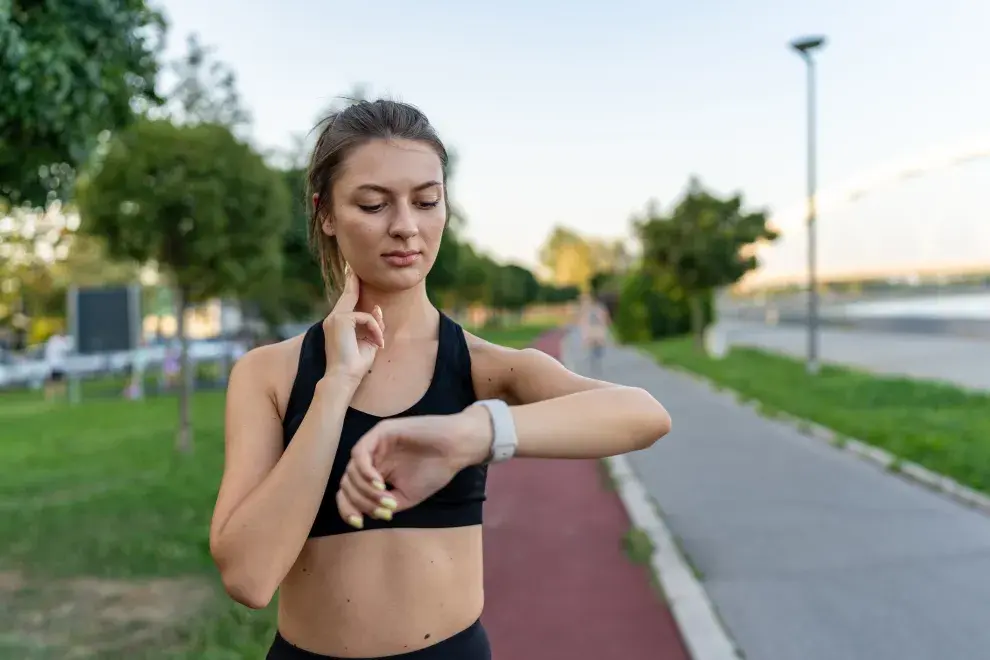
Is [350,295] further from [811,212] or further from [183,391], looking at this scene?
[811,212]

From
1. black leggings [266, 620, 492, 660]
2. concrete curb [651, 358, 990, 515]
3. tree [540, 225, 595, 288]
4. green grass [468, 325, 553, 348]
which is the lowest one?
concrete curb [651, 358, 990, 515]

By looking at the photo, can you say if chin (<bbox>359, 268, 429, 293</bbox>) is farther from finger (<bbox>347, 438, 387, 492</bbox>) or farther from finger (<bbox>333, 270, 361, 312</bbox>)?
finger (<bbox>347, 438, 387, 492</bbox>)

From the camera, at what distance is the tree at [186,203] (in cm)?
760

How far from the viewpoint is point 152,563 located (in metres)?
4.91

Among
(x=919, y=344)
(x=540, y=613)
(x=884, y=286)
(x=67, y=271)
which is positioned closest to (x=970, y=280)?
(x=884, y=286)

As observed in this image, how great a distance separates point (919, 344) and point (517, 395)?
2700 centimetres

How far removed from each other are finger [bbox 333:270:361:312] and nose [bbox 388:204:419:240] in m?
0.11

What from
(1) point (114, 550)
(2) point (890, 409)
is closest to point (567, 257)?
(2) point (890, 409)

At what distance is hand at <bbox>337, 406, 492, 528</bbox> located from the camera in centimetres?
100

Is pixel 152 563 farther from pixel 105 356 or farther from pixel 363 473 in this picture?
pixel 105 356

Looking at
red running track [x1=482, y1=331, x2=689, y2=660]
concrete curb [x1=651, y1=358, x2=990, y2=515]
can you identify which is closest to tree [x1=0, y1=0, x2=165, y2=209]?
red running track [x1=482, y1=331, x2=689, y2=660]

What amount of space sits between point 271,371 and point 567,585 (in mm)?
3938

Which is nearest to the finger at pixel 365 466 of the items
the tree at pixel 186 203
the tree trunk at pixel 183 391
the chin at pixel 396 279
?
the chin at pixel 396 279

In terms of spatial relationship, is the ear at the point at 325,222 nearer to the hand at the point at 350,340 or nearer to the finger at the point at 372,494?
the hand at the point at 350,340
